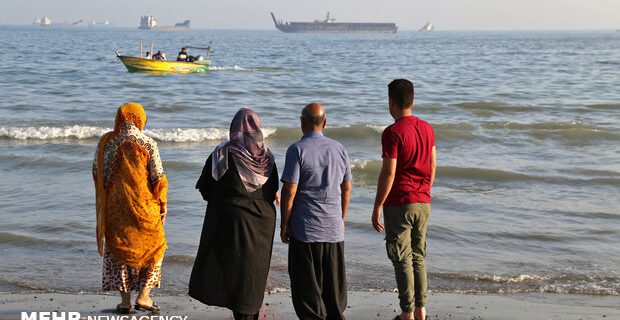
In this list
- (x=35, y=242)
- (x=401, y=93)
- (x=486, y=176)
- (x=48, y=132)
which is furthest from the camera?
(x=48, y=132)

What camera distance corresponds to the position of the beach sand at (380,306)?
226 inches

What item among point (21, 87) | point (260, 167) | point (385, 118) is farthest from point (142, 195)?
point (21, 87)

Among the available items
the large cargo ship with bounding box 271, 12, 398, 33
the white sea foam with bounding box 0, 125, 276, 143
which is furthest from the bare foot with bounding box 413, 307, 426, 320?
the large cargo ship with bounding box 271, 12, 398, 33

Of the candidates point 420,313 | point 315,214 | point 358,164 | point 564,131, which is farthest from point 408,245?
point 564,131

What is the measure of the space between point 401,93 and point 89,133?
13.3 m

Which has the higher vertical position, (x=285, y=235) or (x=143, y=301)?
(x=285, y=235)

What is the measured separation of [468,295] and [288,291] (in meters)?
1.31

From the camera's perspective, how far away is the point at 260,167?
15.9 feet

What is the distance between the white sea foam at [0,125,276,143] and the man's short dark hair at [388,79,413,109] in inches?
472

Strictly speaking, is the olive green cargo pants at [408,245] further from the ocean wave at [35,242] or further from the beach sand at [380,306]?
the ocean wave at [35,242]

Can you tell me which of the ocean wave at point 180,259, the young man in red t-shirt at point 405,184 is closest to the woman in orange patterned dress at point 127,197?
the young man in red t-shirt at point 405,184

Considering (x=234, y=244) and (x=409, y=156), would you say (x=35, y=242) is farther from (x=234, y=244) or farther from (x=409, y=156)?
(x=409, y=156)

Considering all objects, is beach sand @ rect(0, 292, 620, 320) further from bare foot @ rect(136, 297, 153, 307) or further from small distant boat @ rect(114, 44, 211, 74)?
small distant boat @ rect(114, 44, 211, 74)

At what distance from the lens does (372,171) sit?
1316cm
